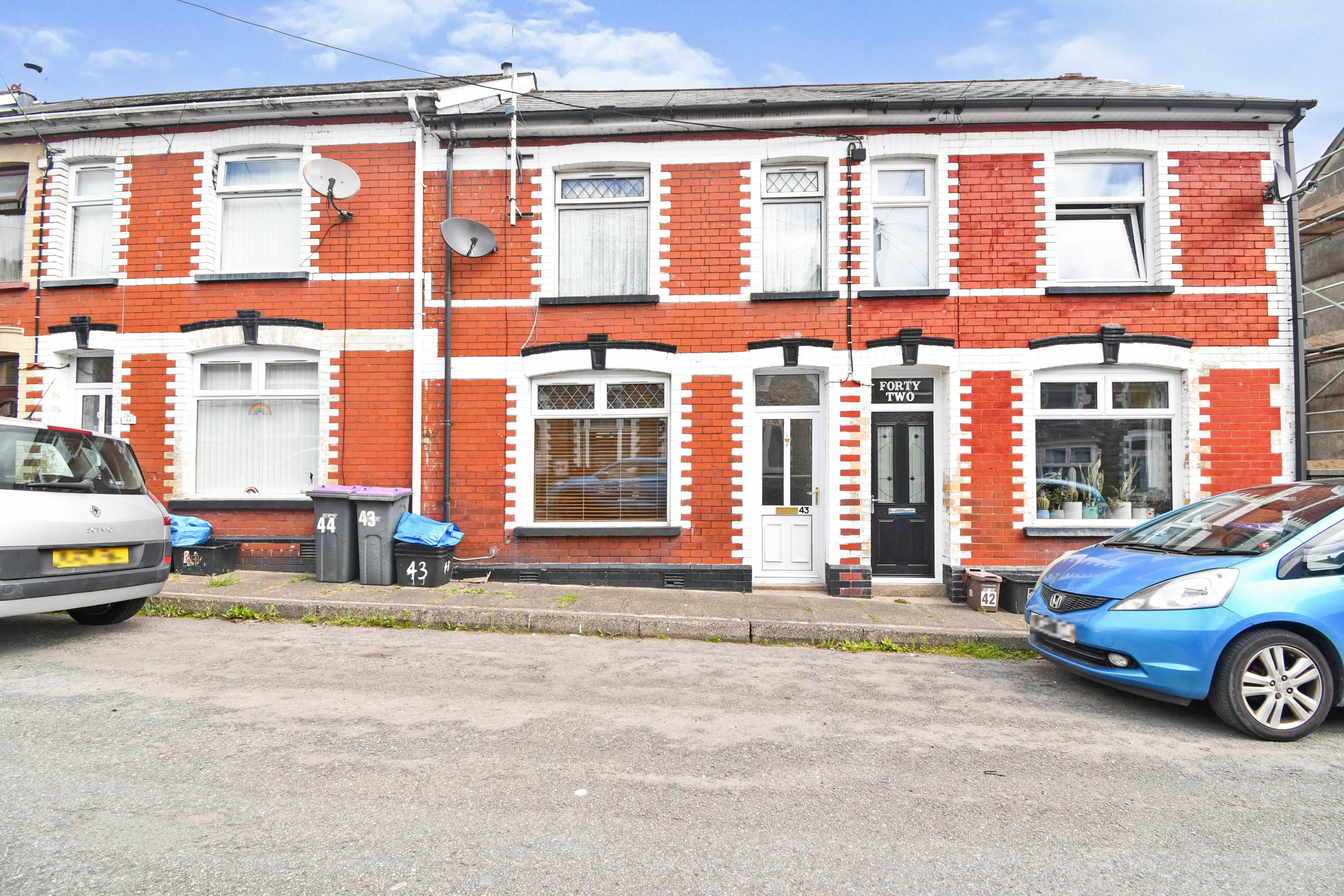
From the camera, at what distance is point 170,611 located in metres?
6.80

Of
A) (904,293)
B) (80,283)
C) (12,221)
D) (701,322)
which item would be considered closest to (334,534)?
(701,322)

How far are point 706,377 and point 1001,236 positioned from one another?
4007mm

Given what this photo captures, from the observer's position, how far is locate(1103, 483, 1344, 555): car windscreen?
14.3 feet

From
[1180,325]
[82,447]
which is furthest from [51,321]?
[1180,325]

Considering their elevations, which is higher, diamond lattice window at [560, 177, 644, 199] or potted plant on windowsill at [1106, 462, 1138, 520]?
diamond lattice window at [560, 177, 644, 199]

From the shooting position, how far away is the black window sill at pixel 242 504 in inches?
337

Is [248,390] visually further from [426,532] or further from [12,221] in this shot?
[12,221]

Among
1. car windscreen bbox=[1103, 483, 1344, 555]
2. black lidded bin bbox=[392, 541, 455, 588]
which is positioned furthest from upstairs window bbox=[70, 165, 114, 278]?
car windscreen bbox=[1103, 483, 1344, 555]

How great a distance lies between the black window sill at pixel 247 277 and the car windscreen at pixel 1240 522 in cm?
953

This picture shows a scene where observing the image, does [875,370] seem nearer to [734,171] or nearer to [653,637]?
[734,171]

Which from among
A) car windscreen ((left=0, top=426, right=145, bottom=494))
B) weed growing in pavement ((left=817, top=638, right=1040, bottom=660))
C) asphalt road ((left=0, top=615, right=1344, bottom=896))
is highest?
car windscreen ((left=0, top=426, right=145, bottom=494))

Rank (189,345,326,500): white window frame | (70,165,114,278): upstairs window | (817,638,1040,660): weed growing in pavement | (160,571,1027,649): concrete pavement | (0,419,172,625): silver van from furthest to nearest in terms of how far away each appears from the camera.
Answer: (70,165,114,278): upstairs window, (189,345,326,500): white window frame, (160,571,1027,649): concrete pavement, (817,638,1040,660): weed growing in pavement, (0,419,172,625): silver van

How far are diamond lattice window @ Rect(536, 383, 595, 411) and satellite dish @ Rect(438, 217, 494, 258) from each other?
186 centimetres

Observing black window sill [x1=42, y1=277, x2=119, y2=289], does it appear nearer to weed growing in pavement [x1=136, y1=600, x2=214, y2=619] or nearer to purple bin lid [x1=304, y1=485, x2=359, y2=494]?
purple bin lid [x1=304, y1=485, x2=359, y2=494]
